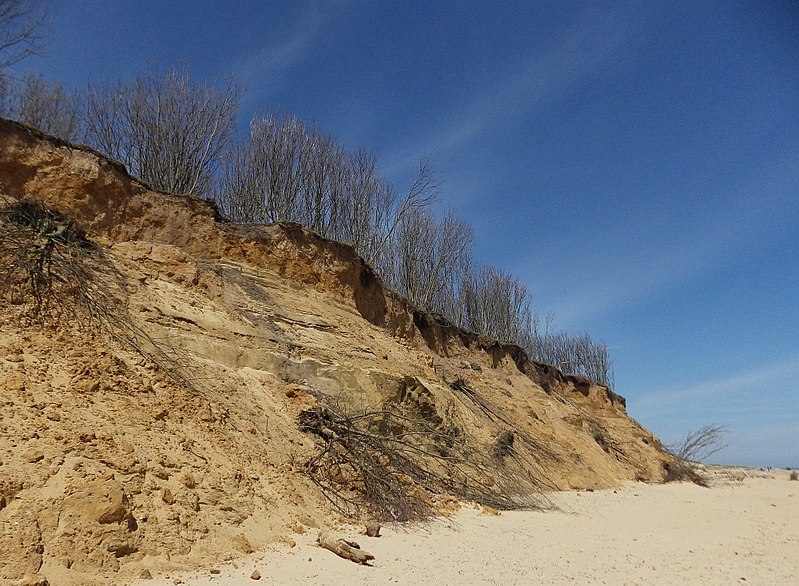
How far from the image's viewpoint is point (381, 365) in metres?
10.6

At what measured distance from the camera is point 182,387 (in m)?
6.82

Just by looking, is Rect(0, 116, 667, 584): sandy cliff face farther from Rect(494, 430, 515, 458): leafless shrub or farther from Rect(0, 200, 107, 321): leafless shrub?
Rect(494, 430, 515, 458): leafless shrub

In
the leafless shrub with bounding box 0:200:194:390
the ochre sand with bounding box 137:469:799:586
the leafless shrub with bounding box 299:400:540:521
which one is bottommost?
the ochre sand with bounding box 137:469:799:586

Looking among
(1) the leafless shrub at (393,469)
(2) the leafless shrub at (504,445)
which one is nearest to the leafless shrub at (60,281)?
(1) the leafless shrub at (393,469)

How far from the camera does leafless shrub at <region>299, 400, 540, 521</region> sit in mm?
7016

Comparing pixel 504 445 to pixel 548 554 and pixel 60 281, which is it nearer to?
pixel 548 554

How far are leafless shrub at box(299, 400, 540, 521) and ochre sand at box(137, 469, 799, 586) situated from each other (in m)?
0.50

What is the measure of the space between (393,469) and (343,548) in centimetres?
298

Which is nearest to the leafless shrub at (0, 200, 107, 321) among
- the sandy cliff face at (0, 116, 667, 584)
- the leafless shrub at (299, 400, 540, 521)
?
the sandy cliff face at (0, 116, 667, 584)

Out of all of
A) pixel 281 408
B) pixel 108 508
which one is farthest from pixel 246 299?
pixel 108 508

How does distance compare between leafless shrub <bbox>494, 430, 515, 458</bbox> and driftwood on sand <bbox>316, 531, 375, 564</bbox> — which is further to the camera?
leafless shrub <bbox>494, 430, 515, 458</bbox>

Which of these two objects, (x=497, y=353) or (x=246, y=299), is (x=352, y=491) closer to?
(x=246, y=299)

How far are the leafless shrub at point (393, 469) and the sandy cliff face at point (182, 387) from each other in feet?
1.08

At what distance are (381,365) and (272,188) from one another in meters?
10.9
